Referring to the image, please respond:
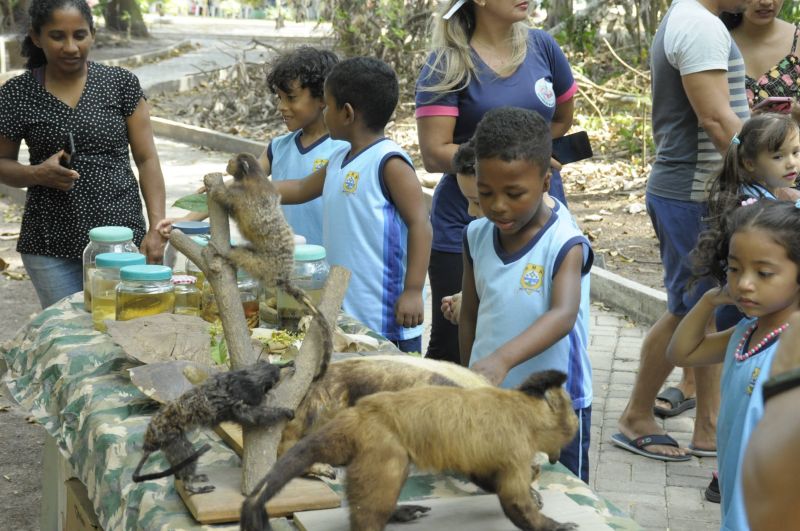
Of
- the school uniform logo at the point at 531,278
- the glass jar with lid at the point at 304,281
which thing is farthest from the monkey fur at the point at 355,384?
the glass jar with lid at the point at 304,281

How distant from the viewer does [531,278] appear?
2852mm

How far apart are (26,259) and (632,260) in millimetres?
5204

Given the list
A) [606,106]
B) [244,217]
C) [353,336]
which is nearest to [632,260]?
[606,106]

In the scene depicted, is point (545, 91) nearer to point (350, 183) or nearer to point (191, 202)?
point (350, 183)

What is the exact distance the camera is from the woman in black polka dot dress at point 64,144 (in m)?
4.36

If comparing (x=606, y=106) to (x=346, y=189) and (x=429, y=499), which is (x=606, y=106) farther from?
(x=429, y=499)

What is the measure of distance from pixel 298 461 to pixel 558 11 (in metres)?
13.3

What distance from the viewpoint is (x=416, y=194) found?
12.6 ft

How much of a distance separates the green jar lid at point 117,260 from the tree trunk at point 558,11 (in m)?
11.5

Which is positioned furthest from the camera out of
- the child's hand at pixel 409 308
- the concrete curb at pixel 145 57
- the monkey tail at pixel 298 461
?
the concrete curb at pixel 145 57

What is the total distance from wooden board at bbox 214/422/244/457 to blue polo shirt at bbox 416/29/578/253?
180 cm

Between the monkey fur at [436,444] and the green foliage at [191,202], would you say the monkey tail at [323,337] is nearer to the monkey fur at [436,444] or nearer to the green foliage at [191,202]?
the monkey fur at [436,444]

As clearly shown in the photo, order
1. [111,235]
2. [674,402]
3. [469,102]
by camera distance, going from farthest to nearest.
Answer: [674,402]
[469,102]
[111,235]

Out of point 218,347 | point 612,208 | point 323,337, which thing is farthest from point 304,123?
point 612,208
